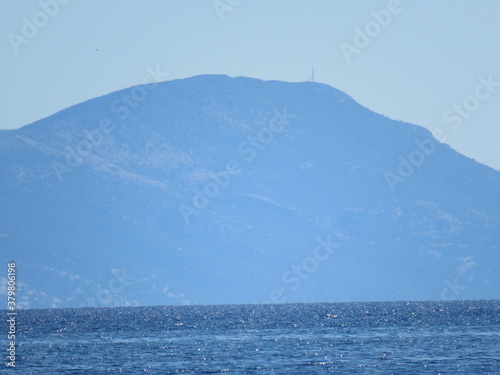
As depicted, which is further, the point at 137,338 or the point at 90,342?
the point at 137,338

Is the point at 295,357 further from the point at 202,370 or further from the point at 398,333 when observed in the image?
the point at 398,333

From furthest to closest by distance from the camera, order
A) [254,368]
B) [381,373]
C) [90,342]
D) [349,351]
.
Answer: [90,342] → [349,351] → [254,368] → [381,373]

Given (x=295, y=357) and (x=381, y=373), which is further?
(x=295, y=357)

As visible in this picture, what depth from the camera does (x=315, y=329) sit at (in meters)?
124

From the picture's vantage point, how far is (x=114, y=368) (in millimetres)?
69875

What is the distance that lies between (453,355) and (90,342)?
44873 millimetres

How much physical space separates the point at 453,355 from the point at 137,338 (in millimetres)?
45716

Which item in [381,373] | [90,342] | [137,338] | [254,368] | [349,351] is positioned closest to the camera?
[381,373]

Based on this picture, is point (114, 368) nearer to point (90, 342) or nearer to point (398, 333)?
point (90, 342)

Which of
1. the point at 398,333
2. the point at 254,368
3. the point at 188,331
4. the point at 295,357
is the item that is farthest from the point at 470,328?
the point at 254,368

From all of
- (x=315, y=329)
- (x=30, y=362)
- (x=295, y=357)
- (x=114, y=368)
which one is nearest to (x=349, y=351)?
(x=295, y=357)

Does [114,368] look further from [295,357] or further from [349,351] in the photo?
[349,351]

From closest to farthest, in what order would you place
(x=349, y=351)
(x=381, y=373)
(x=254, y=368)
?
1. (x=381, y=373)
2. (x=254, y=368)
3. (x=349, y=351)

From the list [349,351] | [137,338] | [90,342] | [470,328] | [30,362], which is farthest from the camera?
[470,328]
